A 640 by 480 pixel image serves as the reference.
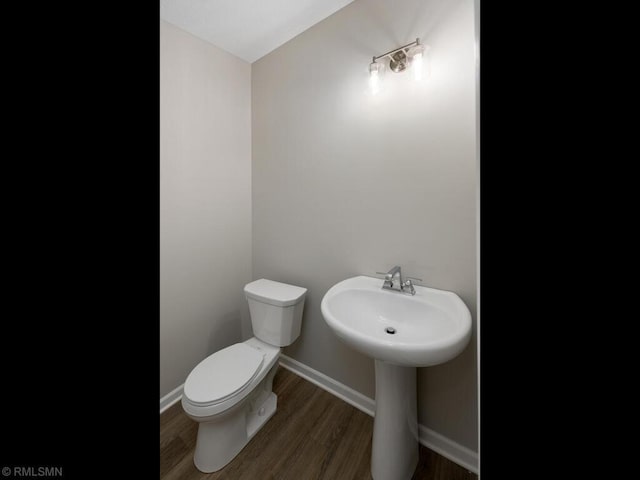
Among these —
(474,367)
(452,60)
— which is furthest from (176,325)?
(452,60)

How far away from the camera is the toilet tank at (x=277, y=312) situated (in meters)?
1.42

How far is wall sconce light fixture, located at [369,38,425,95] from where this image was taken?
1074 millimetres

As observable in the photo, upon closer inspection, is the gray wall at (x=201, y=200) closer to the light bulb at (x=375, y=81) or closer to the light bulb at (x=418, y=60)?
the light bulb at (x=375, y=81)

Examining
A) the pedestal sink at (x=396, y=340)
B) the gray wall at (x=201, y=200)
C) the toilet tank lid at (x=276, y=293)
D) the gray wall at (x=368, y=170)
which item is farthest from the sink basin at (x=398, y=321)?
the gray wall at (x=201, y=200)

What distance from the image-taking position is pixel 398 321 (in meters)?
1.10

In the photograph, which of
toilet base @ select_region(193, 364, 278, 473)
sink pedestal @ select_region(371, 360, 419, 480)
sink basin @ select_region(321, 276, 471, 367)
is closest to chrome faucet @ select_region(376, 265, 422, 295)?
sink basin @ select_region(321, 276, 471, 367)

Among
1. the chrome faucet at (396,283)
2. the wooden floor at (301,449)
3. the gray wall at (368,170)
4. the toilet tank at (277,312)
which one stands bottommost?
the wooden floor at (301,449)

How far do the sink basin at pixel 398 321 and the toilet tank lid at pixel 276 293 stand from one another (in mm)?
333

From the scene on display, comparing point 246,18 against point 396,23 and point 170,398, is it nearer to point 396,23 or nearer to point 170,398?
point 396,23

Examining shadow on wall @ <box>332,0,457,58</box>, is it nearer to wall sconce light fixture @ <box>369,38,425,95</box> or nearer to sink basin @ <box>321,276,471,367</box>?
wall sconce light fixture @ <box>369,38,425,95</box>

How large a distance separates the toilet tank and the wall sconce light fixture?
113 cm
